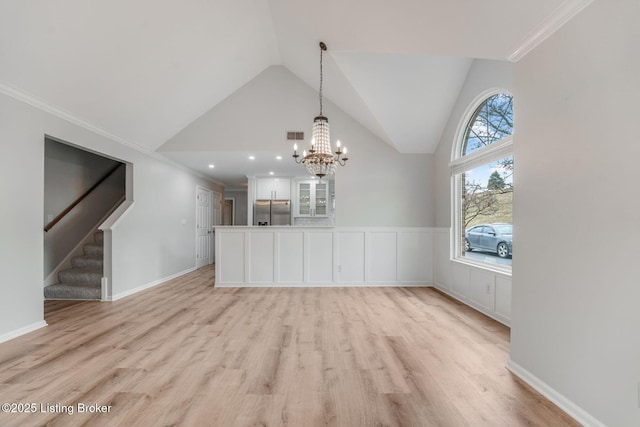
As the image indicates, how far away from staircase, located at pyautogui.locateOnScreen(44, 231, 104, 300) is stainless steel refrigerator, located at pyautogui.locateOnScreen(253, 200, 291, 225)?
3478 mm

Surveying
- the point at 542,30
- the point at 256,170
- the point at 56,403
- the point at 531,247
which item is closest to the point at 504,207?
the point at 531,247

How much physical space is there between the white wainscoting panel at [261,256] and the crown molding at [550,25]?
419 centimetres

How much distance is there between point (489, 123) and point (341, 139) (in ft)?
7.74

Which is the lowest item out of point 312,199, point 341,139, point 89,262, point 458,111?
point 89,262

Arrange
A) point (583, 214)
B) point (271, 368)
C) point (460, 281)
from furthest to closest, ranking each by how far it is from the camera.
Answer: point (460, 281) < point (271, 368) < point (583, 214)

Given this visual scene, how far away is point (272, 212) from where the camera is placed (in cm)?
766

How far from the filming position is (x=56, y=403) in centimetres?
184

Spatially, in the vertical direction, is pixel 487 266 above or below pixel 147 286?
above

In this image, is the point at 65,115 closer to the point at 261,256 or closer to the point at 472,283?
the point at 261,256

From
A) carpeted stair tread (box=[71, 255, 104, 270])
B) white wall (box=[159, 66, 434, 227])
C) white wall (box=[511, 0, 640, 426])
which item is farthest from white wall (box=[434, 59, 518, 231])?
carpeted stair tread (box=[71, 255, 104, 270])

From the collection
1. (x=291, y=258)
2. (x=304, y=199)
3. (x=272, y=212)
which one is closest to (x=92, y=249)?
(x=291, y=258)

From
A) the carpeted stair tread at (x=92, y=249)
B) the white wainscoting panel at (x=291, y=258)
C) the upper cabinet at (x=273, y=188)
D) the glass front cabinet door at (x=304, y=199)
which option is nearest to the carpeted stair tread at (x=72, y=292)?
the carpeted stair tread at (x=92, y=249)

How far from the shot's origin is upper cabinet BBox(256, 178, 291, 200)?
7.68 meters

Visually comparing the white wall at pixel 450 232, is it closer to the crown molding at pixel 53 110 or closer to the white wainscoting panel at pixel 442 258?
the white wainscoting panel at pixel 442 258
